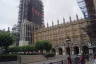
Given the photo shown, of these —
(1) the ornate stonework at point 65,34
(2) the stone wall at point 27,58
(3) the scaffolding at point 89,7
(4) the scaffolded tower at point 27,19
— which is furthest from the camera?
(4) the scaffolded tower at point 27,19

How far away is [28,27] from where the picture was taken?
279ft

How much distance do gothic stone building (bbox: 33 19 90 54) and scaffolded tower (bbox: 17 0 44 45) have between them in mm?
5955

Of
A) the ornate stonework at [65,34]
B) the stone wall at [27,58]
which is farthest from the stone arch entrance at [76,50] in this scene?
the stone wall at [27,58]

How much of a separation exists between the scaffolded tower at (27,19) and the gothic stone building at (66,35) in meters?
5.96

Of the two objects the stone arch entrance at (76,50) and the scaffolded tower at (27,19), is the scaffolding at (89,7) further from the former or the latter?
the scaffolded tower at (27,19)

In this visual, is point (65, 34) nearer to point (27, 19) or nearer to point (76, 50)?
point (76, 50)

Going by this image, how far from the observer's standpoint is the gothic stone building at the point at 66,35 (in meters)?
62.2

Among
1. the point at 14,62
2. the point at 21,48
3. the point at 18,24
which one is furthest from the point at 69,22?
the point at 14,62

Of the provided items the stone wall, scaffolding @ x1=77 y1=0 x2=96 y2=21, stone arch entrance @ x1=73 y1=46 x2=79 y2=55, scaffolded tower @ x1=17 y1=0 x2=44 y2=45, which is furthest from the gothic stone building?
scaffolding @ x1=77 y1=0 x2=96 y2=21

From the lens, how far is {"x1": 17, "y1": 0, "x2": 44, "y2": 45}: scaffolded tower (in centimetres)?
8381

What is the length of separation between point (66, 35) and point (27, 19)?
976 inches

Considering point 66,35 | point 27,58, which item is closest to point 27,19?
point 66,35

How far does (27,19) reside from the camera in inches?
3359

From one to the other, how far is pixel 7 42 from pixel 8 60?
940 cm
